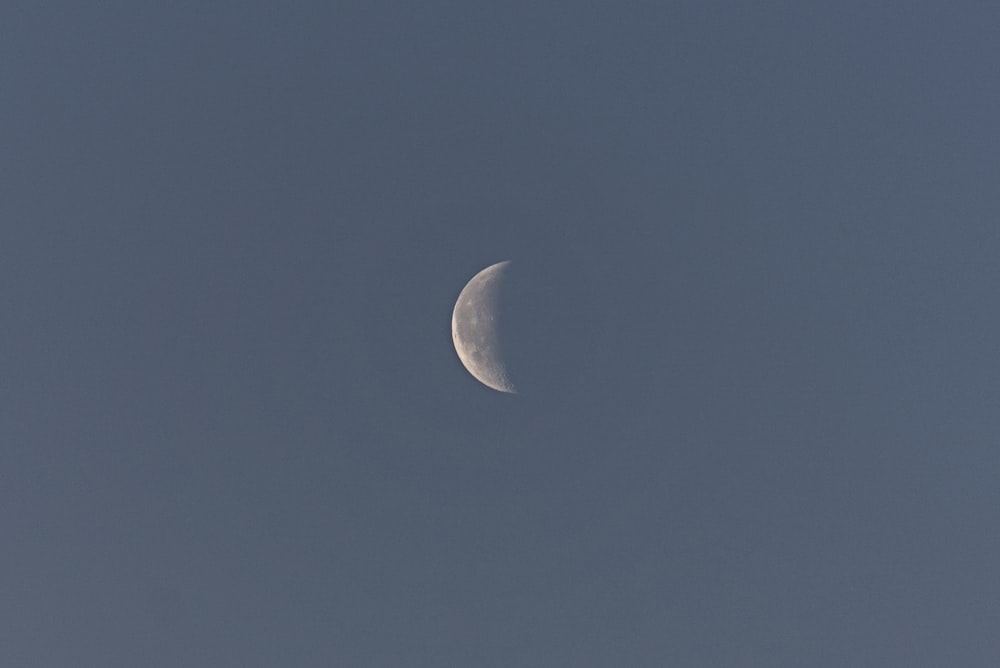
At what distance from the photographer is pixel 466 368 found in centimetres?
4269

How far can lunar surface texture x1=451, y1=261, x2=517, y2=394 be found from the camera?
41375 millimetres

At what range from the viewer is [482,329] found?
41.4 m

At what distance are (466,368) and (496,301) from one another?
2959mm

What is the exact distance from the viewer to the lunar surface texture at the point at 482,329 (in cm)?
4138

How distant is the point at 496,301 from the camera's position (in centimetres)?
4141
